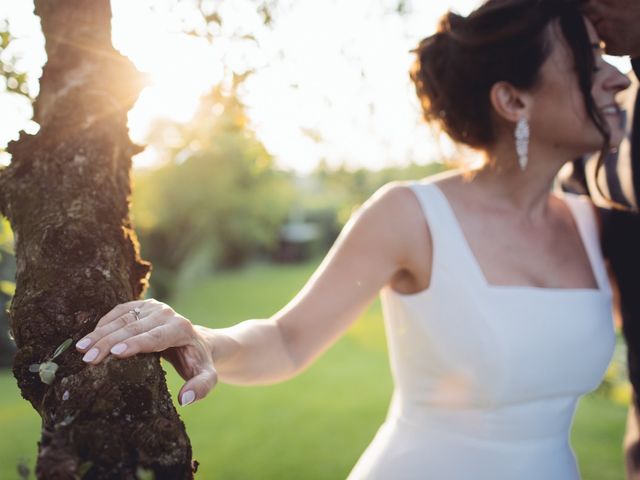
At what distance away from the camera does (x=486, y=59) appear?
2.24 meters

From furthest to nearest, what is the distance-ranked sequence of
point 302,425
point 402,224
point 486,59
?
point 302,425 → point 486,59 → point 402,224

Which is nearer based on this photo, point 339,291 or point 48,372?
point 48,372

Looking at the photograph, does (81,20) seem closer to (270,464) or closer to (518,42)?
(518,42)

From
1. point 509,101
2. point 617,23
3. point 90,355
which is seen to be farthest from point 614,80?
point 90,355

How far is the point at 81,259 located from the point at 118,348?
0.81 ft

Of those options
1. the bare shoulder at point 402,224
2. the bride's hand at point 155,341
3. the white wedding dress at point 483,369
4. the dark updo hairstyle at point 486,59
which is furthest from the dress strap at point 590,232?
the bride's hand at point 155,341

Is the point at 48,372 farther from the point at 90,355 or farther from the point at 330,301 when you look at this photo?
the point at 330,301

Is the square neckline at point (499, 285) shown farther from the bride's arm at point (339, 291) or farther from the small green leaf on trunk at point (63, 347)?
the small green leaf on trunk at point (63, 347)

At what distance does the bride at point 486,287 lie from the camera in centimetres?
205

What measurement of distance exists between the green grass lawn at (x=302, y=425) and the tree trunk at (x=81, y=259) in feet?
16.6

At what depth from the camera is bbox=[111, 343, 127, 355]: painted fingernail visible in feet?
3.42

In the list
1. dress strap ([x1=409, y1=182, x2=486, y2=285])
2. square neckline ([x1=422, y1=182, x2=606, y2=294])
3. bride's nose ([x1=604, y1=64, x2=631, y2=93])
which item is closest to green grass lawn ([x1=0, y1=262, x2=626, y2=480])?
square neckline ([x1=422, y1=182, x2=606, y2=294])

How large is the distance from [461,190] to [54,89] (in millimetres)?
1547

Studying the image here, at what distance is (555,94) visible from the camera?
7.01ft
